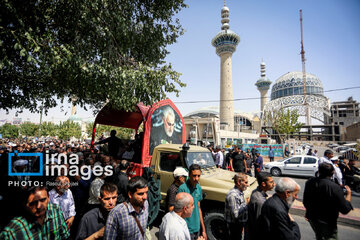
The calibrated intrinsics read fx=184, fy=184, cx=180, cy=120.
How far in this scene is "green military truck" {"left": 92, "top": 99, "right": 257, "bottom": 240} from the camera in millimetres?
3938

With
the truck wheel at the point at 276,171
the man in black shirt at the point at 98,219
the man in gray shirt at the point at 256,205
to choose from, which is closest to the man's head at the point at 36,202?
the man in black shirt at the point at 98,219

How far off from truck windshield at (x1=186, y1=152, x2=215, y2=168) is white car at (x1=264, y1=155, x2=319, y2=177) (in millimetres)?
9467

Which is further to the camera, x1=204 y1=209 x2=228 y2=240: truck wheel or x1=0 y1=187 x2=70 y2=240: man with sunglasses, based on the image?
x1=204 y1=209 x2=228 y2=240: truck wheel

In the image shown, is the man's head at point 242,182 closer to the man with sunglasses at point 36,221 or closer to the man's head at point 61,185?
the man with sunglasses at point 36,221

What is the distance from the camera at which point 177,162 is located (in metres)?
4.71

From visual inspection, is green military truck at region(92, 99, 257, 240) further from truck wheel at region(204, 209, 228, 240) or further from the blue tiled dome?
the blue tiled dome

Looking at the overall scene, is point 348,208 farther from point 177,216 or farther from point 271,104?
point 271,104

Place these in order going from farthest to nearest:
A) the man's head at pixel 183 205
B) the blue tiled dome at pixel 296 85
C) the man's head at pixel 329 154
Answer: the blue tiled dome at pixel 296 85 < the man's head at pixel 329 154 < the man's head at pixel 183 205

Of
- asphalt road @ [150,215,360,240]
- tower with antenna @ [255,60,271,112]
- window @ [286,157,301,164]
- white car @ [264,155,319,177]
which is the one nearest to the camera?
asphalt road @ [150,215,360,240]

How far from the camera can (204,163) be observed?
16.8 ft

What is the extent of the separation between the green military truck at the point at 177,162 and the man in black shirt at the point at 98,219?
5.61 feet

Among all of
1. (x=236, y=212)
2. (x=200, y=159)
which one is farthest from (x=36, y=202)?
(x=200, y=159)

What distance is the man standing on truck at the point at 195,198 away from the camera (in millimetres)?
2945

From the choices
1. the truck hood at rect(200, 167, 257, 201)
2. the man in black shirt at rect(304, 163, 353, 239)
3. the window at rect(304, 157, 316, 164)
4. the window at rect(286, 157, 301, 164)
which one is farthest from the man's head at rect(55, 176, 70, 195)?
the window at rect(304, 157, 316, 164)
